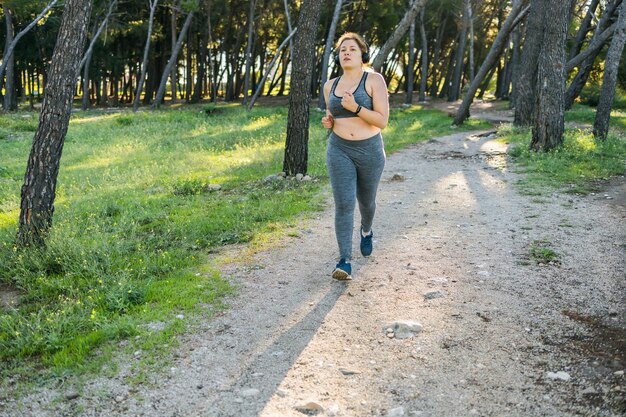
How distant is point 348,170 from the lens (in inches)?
223

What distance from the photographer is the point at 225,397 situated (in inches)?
153

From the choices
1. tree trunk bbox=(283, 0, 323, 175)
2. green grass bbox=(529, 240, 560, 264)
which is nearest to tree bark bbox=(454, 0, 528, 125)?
tree trunk bbox=(283, 0, 323, 175)

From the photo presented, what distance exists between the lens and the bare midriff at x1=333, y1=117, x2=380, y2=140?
18.3 feet

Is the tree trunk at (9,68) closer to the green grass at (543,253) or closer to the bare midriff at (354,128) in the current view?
the bare midriff at (354,128)

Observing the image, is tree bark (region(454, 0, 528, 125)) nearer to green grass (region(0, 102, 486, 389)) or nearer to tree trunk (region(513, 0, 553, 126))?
tree trunk (region(513, 0, 553, 126))

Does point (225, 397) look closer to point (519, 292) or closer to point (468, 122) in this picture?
point (519, 292)

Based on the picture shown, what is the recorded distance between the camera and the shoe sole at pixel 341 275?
585cm

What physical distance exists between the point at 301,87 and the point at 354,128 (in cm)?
581

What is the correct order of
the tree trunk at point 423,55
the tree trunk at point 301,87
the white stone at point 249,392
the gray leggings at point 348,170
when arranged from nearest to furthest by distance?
the white stone at point 249,392 → the gray leggings at point 348,170 → the tree trunk at point 301,87 → the tree trunk at point 423,55

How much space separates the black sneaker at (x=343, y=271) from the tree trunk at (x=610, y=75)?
11.9 meters

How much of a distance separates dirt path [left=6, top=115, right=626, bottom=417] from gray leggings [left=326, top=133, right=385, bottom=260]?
1.93 ft

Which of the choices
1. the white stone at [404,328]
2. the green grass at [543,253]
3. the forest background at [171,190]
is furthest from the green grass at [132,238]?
the green grass at [543,253]

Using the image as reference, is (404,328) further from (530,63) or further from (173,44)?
(173,44)

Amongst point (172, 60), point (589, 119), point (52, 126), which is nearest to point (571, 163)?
point (52, 126)
